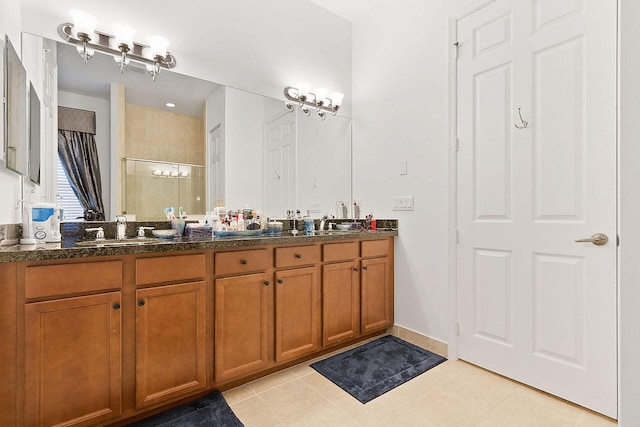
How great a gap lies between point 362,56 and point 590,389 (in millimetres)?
2996

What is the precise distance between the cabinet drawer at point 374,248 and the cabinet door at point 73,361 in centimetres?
167

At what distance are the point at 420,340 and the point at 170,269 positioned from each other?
1.92m

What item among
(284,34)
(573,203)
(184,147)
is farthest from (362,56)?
(573,203)

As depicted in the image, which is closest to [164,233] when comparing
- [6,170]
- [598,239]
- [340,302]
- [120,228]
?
[120,228]

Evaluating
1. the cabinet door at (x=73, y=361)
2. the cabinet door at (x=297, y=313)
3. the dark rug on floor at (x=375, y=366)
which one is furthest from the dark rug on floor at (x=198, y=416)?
the dark rug on floor at (x=375, y=366)

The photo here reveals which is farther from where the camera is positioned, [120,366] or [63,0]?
[63,0]

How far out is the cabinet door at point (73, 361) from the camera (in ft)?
4.42

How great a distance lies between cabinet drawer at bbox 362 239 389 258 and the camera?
8.41 ft

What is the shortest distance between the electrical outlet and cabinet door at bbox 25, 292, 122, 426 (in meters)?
2.06

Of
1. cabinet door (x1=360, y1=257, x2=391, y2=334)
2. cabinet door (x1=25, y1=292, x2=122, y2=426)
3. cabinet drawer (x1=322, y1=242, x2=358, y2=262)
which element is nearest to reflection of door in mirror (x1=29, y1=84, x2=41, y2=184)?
cabinet door (x1=25, y1=292, x2=122, y2=426)

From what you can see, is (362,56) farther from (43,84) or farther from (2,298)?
(2,298)

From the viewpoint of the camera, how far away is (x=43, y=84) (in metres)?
1.87

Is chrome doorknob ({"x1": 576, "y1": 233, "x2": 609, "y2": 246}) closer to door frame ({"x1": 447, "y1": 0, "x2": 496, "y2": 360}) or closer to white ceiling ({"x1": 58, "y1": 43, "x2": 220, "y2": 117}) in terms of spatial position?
door frame ({"x1": 447, "y1": 0, "x2": 496, "y2": 360})

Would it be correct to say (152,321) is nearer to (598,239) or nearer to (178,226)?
(178,226)
